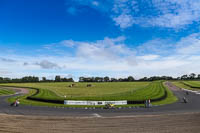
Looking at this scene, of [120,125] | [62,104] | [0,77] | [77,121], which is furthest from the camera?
[0,77]

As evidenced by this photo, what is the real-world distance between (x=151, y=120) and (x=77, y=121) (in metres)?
8.43

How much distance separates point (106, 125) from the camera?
50.6ft

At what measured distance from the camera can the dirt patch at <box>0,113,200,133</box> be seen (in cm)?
1404

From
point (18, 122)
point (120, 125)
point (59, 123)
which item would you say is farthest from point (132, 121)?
point (18, 122)

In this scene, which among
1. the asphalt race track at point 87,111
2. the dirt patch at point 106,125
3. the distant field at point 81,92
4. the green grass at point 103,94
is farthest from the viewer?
the distant field at point 81,92

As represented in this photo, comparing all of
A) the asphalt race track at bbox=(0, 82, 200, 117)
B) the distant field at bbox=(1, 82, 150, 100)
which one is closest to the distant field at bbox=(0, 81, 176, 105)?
the distant field at bbox=(1, 82, 150, 100)

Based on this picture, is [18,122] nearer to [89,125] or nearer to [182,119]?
[89,125]

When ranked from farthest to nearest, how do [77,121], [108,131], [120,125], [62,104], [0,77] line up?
[0,77] → [62,104] → [77,121] → [120,125] → [108,131]

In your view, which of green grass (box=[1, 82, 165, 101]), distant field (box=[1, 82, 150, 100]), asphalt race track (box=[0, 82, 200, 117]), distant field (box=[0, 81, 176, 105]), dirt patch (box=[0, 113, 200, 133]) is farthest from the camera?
distant field (box=[1, 82, 150, 100])

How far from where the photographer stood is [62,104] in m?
30.6

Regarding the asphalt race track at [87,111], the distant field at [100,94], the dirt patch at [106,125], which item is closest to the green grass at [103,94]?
the distant field at [100,94]

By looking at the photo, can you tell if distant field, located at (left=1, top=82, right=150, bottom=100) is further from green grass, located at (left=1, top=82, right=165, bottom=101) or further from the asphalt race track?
the asphalt race track

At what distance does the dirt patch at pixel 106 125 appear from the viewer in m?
14.0

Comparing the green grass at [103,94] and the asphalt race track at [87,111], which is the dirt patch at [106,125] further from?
the green grass at [103,94]
